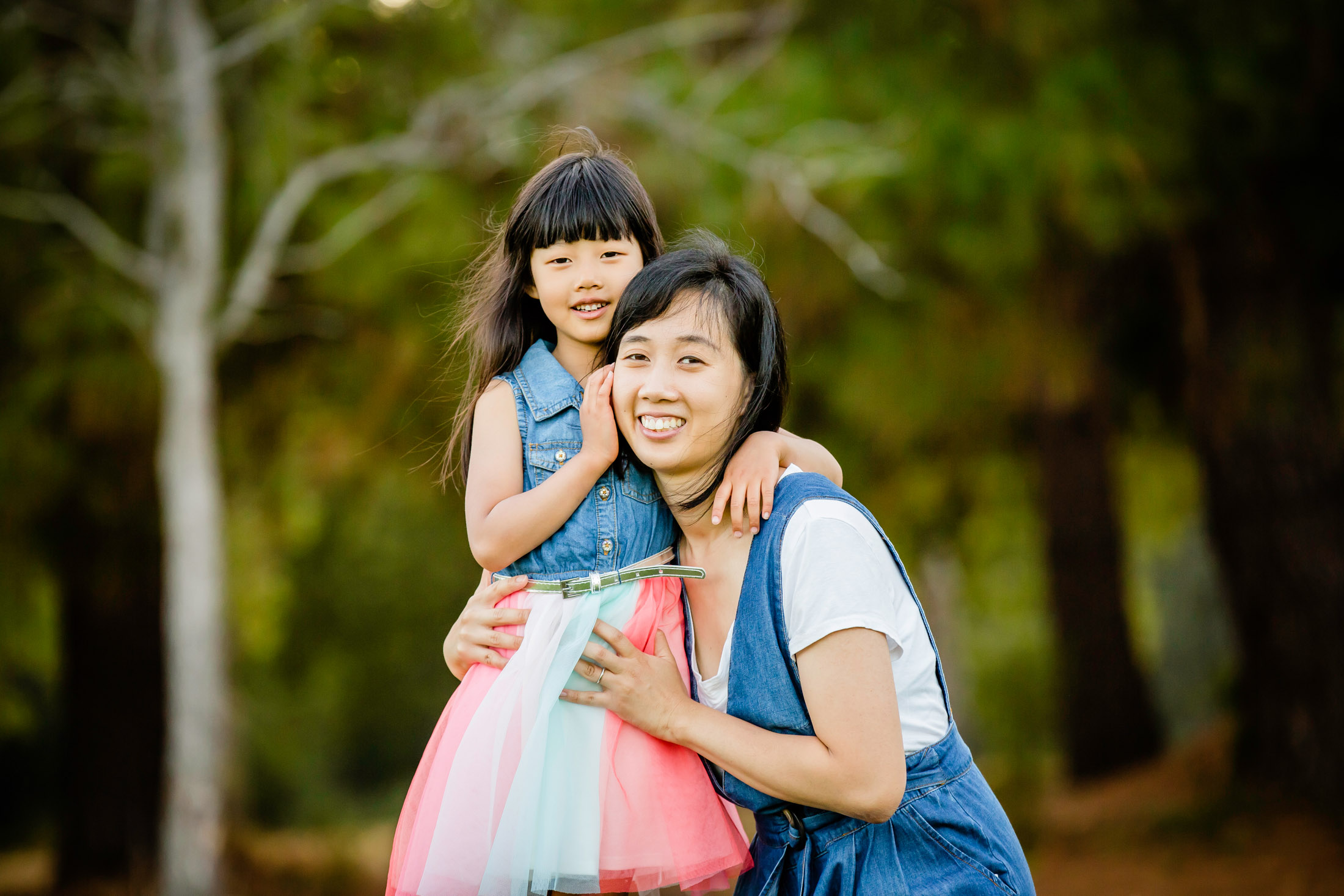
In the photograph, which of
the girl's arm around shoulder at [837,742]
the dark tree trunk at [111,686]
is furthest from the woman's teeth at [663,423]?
the dark tree trunk at [111,686]

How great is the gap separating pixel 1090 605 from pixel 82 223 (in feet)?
25.6

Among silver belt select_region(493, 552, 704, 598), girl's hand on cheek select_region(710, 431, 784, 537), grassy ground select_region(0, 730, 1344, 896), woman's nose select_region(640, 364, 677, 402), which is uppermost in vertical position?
woman's nose select_region(640, 364, 677, 402)

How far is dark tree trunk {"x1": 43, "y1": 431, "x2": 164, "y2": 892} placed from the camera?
7.73 metres

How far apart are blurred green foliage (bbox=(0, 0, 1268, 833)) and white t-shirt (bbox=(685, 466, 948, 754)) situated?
242cm

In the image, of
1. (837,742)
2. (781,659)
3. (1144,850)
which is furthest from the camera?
(1144,850)

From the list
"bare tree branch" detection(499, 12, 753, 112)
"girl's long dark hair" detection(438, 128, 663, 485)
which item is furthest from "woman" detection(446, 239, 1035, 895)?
"bare tree branch" detection(499, 12, 753, 112)

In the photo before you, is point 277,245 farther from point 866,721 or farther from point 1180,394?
point 1180,394

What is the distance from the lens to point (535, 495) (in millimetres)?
2119

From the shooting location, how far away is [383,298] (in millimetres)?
7023

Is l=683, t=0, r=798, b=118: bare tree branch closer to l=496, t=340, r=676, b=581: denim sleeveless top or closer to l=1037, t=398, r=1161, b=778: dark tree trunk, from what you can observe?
l=1037, t=398, r=1161, b=778: dark tree trunk

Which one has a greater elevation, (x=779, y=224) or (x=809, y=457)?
(x=779, y=224)

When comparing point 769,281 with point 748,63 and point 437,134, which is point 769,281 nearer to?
point 748,63

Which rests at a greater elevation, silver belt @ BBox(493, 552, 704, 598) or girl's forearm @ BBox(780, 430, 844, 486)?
girl's forearm @ BBox(780, 430, 844, 486)

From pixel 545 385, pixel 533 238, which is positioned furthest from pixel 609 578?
pixel 533 238
